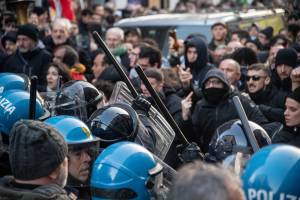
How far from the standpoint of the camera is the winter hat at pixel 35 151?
398cm

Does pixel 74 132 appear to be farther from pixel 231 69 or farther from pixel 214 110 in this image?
pixel 231 69

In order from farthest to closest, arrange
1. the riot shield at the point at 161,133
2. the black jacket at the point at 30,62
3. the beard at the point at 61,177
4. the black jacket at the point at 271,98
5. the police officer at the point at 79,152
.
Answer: the black jacket at the point at 30,62
the black jacket at the point at 271,98
the riot shield at the point at 161,133
the police officer at the point at 79,152
the beard at the point at 61,177

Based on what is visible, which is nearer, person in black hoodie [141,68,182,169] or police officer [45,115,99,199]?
police officer [45,115,99,199]

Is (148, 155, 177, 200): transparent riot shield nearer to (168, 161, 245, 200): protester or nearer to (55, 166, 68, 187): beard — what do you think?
(55, 166, 68, 187): beard

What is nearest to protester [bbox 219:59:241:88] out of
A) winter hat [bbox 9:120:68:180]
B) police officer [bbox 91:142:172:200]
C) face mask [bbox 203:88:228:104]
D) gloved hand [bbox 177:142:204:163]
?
face mask [bbox 203:88:228:104]

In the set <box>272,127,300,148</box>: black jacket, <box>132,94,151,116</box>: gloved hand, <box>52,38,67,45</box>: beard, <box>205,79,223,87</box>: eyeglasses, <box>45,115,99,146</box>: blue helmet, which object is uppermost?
<box>45,115,99,146</box>: blue helmet

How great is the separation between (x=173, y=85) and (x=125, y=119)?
3740mm

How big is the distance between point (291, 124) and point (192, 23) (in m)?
7.13

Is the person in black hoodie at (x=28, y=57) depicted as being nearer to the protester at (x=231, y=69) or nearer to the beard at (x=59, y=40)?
the beard at (x=59, y=40)

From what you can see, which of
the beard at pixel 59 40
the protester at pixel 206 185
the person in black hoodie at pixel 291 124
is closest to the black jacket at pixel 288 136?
the person in black hoodie at pixel 291 124

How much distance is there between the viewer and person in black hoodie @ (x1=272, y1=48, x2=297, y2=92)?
30.3 feet

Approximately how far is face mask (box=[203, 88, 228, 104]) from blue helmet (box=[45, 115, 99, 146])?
3136 millimetres

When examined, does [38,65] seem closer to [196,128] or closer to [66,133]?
[196,128]

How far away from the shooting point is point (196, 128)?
7895 millimetres
